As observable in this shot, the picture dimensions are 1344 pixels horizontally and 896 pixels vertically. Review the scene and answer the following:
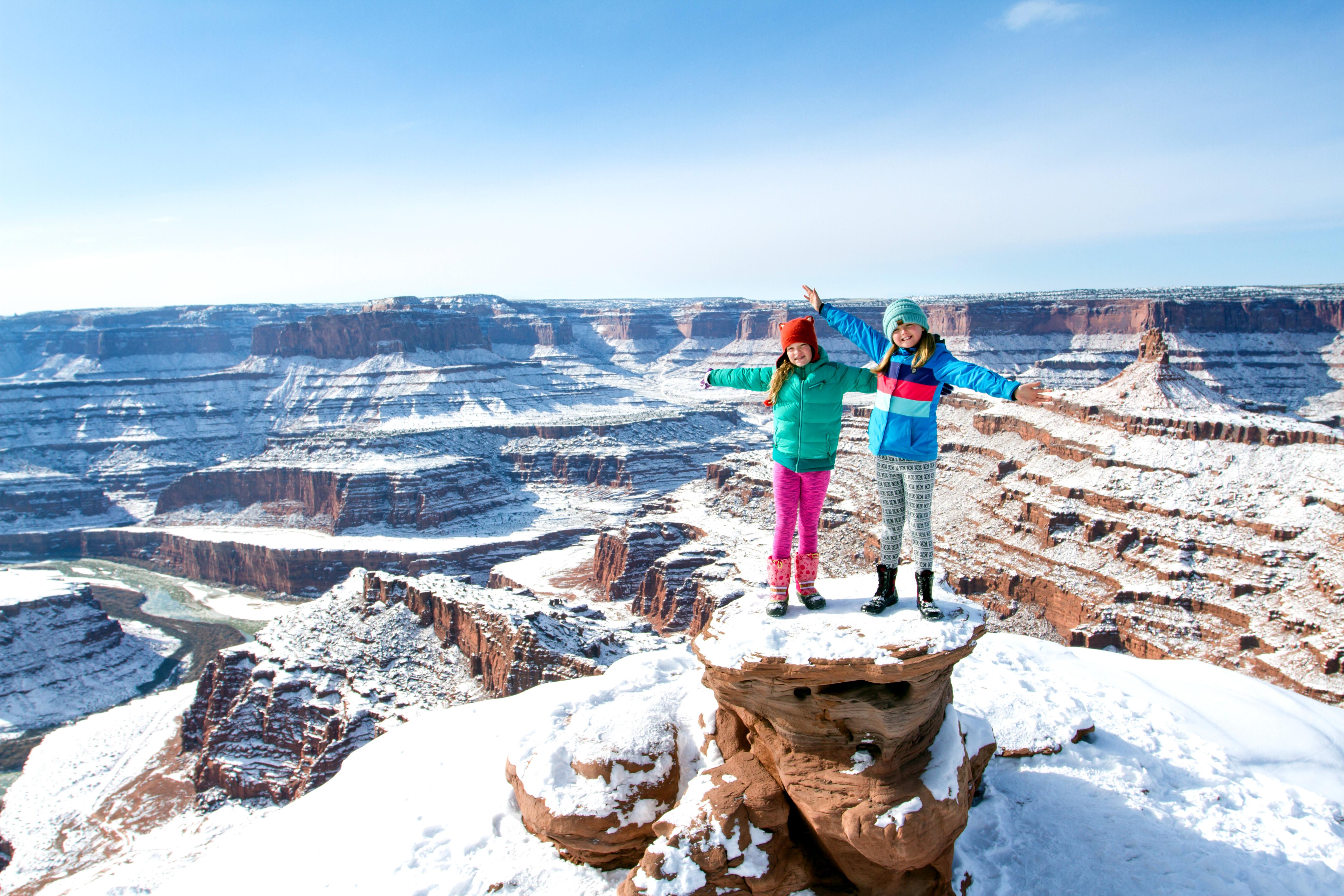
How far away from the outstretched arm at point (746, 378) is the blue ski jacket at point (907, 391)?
4.09 feet

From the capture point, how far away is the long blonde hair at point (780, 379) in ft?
32.3

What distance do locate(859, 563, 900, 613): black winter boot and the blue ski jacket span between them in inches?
59.5

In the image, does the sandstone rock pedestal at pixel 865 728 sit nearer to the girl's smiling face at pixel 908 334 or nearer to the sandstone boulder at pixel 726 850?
the sandstone boulder at pixel 726 850

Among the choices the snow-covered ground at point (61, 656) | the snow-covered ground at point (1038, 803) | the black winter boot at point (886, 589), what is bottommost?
the snow-covered ground at point (61, 656)

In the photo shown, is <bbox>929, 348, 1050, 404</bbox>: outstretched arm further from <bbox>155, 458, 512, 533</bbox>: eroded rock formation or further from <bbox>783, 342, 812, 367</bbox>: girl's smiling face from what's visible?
<bbox>155, 458, 512, 533</bbox>: eroded rock formation

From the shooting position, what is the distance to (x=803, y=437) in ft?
32.1

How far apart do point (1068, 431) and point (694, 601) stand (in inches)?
1336

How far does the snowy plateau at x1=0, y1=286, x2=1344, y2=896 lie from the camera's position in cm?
924

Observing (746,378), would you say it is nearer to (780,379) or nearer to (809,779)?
(780,379)

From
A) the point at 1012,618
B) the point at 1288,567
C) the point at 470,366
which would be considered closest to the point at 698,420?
the point at 470,366

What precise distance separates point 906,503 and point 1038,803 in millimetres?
5755

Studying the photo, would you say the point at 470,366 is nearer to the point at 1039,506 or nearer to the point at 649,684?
the point at 1039,506

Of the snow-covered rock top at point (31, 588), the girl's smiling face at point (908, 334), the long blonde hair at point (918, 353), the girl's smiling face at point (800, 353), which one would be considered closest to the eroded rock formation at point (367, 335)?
the snow-covered rock top at point (31, 588)

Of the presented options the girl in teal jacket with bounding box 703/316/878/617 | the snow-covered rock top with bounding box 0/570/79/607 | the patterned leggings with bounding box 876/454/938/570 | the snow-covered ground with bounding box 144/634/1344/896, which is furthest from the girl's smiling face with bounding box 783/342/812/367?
the snow-covered rock top with bounding box 0/570/79/607
